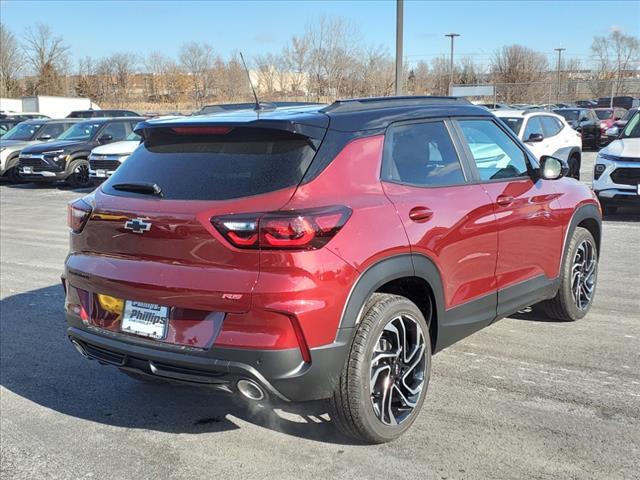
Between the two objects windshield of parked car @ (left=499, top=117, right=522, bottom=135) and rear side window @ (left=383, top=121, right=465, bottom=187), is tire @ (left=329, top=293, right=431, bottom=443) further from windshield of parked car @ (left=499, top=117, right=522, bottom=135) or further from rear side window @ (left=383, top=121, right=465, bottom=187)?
windshield of parked car @ (left=499, top=117, right=522, bottom=135)

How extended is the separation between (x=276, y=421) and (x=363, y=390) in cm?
81

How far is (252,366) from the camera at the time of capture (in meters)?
2.98

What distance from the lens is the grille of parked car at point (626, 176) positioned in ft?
32.4

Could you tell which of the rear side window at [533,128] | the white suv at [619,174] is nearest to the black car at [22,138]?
the rear side window at [533,128]

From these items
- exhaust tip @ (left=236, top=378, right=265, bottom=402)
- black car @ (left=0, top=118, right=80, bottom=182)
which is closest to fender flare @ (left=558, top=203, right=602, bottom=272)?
exhaust tip @ (left=236, top=378, right=265, bottom=402)

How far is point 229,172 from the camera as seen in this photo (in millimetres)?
3238

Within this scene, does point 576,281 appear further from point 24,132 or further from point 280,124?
point 24,132

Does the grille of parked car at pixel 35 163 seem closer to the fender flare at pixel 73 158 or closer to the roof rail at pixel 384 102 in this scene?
the fender flare at pixel 73 158

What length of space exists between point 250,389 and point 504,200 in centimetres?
217

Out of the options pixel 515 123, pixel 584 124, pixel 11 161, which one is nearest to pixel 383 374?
pixel 515 123

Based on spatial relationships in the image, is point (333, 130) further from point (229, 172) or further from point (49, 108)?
point (49, 108)

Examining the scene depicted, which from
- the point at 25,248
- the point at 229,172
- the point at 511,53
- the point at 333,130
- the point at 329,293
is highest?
the point at 511,53

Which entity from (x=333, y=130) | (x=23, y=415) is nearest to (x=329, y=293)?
(x=333, y=130)

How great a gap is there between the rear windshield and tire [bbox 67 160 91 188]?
14.7 meters
